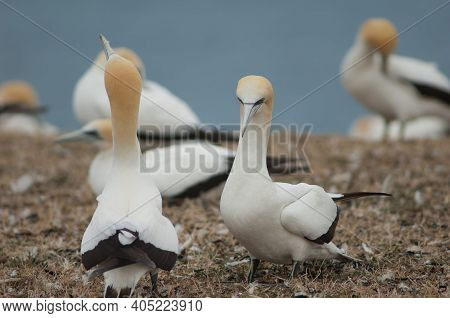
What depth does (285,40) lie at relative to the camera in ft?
146

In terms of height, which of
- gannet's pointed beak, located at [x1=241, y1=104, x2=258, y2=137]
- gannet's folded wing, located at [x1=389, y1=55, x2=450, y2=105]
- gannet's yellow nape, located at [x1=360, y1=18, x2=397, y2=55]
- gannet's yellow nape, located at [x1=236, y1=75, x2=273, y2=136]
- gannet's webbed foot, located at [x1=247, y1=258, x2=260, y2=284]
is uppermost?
gannet's yellow nape, located at [x1=360, y1=18, x2=397, y2=55]

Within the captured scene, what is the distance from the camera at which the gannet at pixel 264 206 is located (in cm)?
468

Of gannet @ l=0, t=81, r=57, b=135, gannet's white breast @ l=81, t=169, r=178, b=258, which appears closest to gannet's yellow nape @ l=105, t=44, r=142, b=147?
gannet's white breast @ l=81, t=169, r=178, b=258

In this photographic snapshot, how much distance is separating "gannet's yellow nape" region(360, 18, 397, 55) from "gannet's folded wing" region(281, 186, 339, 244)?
5.99m

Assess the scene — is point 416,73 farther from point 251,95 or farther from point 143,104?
point 251,95

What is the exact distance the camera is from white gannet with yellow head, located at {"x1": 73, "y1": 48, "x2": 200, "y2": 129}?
899cm

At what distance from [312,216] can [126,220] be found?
1193mm

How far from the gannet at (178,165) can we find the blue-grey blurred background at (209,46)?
1024 inches

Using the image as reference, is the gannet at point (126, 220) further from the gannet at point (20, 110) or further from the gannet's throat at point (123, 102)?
the gannet at point (20, 110)

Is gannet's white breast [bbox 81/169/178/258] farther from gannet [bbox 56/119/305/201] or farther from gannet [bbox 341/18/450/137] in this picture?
gannet [bbox 341/18/450/137]

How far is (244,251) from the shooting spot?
18.7ft

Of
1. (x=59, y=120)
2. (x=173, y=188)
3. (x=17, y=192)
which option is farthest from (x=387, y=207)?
(x=59, y=120)

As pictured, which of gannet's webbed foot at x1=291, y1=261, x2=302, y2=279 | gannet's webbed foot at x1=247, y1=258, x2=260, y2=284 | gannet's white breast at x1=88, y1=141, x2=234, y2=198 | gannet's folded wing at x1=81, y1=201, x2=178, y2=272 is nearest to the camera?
gannet's folded wing at x1=81, y1=201, x2=178, y2=272

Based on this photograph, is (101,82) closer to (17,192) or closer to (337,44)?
(17,192)
